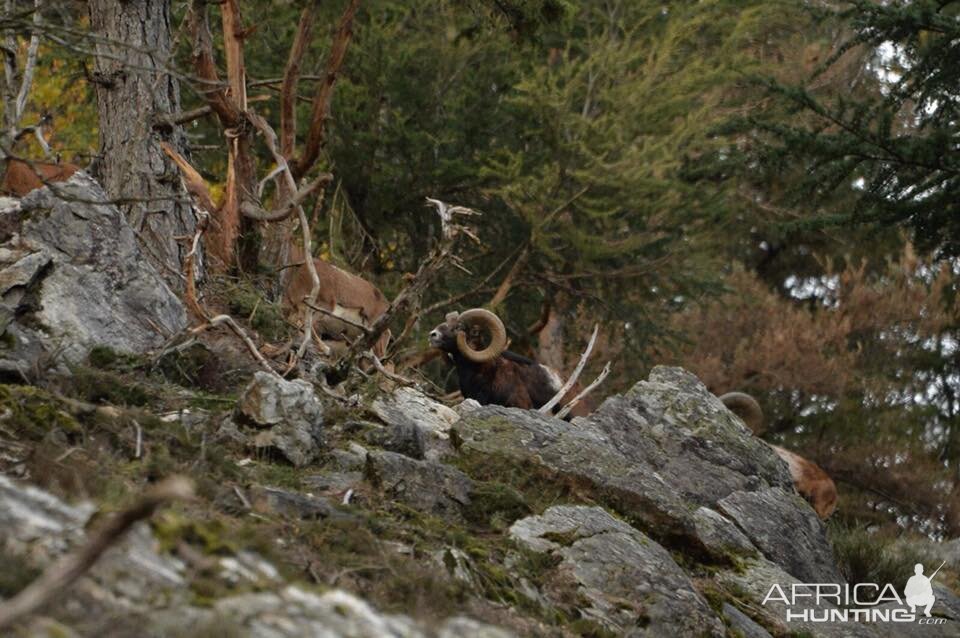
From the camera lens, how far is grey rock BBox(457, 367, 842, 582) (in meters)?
9.21

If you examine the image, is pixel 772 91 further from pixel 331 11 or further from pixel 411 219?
pixel 411 219

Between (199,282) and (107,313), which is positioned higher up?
(199,282)

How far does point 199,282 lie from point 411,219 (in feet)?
41.8

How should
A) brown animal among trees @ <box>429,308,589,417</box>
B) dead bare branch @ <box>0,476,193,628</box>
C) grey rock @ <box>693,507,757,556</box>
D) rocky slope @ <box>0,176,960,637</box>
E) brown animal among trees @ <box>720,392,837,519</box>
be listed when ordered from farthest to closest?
brown animal among trees @ <box>720,392,837,519</box> → brown animal among trees @ <box>429,308,589,417</box> → grey rock @ <box>693,507,757,556</box> → rocky slope @ <box>0,176,960,637</box> → dead bare branch @ <box>0,476,193,628</box>

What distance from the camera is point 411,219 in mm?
24453

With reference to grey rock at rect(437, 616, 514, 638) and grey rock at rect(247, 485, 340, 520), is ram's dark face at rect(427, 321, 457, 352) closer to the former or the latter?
grey rock at rect(247, 485, 340, 520)

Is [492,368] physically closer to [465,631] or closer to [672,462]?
[672,462]

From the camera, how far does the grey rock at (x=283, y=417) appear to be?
7883 millimetres

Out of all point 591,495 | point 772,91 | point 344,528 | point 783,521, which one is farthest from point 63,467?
point 772,91

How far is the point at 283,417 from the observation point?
8.02 metres

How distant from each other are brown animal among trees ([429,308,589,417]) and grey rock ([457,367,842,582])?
15.1 feet

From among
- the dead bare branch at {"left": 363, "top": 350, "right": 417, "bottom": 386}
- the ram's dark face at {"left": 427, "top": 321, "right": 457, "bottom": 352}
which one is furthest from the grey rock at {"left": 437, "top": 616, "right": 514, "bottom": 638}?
the ram's dark face at {"left": 427, "top": 321, "right": 457, "bottom": 352}

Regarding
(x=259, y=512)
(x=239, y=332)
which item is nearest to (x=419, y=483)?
(x=259, y=512)

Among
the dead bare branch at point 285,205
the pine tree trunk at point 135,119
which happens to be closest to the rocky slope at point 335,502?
the dead bare branch at point 285,205
